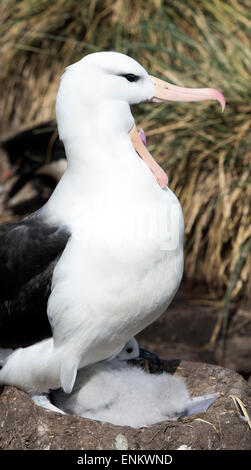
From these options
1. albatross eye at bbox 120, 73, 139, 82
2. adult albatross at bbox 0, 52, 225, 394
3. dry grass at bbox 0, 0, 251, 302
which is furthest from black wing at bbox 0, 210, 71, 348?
dry grass at bbox 0, 0, 251, 302

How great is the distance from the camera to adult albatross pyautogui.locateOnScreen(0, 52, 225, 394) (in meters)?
3.04

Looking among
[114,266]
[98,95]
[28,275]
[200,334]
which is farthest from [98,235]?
[200,334]

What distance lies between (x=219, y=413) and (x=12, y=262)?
1.10 metres

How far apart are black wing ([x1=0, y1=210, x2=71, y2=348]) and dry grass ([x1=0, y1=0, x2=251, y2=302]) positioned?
1.94 m

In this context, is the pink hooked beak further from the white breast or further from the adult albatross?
the white breast

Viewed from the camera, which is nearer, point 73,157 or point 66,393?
point 73,157

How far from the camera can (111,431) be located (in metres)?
3.04

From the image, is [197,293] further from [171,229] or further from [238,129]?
[171,229]

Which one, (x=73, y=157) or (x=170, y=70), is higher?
(x=73, y=157)

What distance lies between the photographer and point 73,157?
3125 mm

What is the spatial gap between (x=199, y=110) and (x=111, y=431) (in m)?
3.02

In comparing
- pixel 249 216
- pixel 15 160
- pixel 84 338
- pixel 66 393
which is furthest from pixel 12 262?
pixel 15 160
